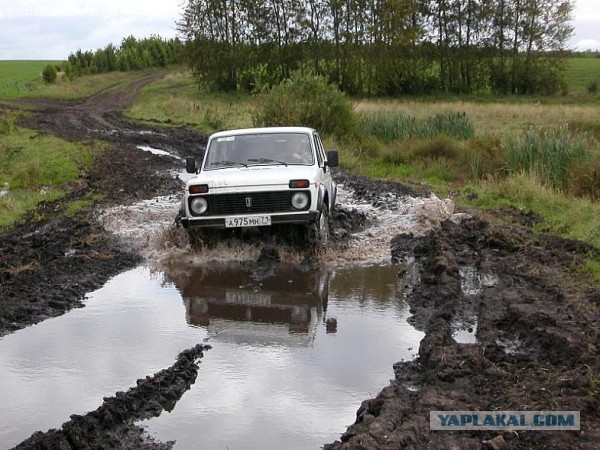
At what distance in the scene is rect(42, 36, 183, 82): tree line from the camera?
6572 cm

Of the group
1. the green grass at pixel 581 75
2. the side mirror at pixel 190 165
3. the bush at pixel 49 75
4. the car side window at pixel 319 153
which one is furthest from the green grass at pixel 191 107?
the green grass at pixel 581 75

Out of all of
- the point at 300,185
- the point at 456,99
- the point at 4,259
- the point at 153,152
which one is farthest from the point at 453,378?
the point at 456,99

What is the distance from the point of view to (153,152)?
2384cm

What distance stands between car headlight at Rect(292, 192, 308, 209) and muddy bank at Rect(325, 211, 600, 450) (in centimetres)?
177

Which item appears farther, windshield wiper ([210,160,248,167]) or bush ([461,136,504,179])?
bush ([461,136,504,179])

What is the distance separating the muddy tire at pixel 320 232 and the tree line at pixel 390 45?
40518 millimetres

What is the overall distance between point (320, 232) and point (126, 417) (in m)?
5.30

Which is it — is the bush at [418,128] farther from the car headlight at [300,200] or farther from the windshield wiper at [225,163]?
the car headlight at [300,200]

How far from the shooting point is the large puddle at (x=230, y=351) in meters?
5.15

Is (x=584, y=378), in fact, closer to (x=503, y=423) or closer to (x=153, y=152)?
(x=503, y=423)

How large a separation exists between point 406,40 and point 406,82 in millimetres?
3647

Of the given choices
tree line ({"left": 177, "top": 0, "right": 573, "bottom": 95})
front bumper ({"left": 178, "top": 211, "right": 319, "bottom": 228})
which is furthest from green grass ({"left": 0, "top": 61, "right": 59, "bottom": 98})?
front bumper ({"left": 178, "top": 211, "right": 319, "bottom": 228})

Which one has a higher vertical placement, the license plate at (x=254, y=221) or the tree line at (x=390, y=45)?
the tree line at (x=390, y=45)

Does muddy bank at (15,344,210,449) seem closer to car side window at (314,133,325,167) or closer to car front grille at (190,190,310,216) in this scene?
car front grille at (190,190,310,216)
